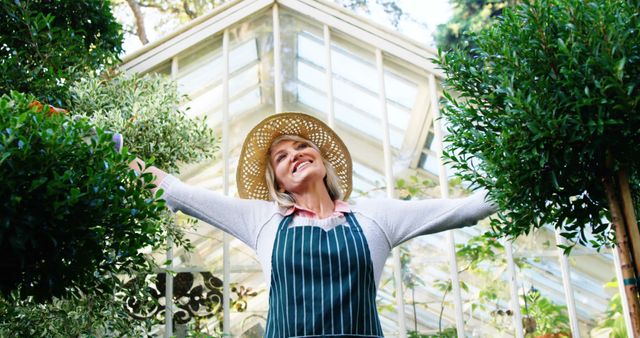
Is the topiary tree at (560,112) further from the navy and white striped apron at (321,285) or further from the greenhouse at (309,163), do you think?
the navy and white striped apron at (321,285)

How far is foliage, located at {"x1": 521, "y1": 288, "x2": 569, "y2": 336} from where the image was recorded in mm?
4023

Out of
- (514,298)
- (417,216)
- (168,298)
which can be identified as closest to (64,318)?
(168,298)

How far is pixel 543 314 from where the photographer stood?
412cm

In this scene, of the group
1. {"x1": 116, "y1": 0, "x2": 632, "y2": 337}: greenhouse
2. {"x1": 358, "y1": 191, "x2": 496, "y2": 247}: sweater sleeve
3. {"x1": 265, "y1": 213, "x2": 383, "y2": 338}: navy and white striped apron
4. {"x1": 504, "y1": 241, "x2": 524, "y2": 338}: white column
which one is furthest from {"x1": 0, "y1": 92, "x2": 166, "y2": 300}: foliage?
{"x1": 504, "y1": 241, "x2": 524, "y2": 338}: white column

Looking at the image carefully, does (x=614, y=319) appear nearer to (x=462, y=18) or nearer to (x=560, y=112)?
(x=560, y=112)

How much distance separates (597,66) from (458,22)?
10.4 m

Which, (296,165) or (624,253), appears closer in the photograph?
(624,253)

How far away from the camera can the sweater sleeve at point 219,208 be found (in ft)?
8.45

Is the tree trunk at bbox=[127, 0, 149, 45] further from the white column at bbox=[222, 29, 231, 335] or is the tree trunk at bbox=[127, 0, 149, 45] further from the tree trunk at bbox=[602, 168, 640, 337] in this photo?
the tree trunk at bbox=[602, 168, 640, 337]

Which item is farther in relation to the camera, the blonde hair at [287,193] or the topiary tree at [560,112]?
the blonde hair at [287,193]

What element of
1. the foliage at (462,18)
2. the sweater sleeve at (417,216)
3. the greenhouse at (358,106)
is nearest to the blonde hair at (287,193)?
the sweater sleeve at (417,216)

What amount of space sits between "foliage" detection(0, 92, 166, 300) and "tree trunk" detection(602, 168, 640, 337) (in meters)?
1.41

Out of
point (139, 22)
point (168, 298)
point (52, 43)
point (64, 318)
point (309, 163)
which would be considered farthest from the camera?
point (139, 22)

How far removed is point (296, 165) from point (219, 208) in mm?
367
